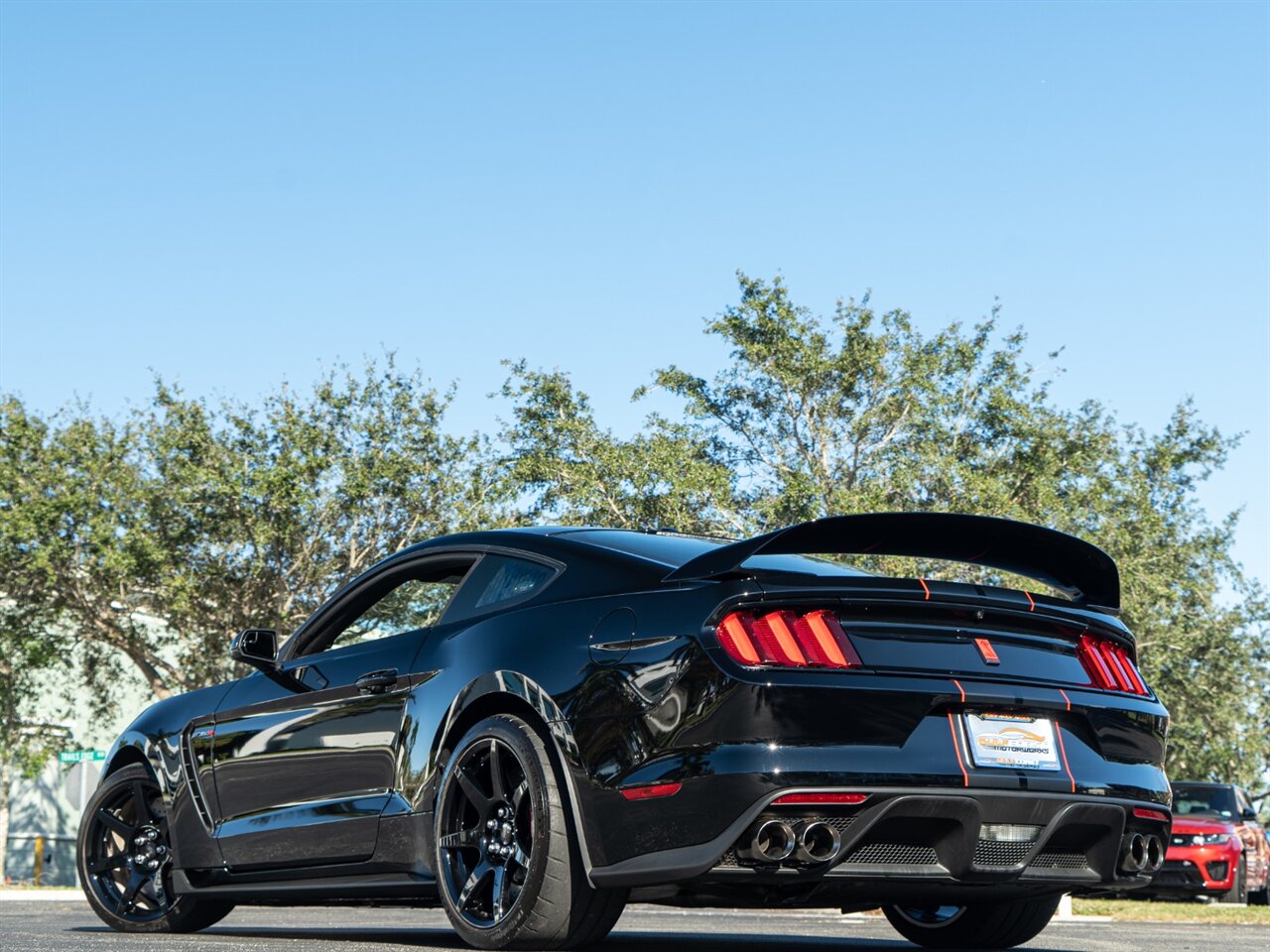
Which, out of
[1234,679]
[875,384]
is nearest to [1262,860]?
[875,384]

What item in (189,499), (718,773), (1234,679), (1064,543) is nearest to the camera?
(718,773)

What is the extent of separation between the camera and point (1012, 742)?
4727 millimetres

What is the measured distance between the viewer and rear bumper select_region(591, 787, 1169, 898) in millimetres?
4457

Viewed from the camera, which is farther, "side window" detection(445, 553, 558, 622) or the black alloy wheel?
"side window" detection(445, 553, 558, 622)

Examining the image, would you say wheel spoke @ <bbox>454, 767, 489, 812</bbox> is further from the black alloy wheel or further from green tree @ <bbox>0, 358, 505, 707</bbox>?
green tree @ <bbox>0, 358, 505, 707</bbox>

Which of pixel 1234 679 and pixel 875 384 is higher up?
pixel 875 384

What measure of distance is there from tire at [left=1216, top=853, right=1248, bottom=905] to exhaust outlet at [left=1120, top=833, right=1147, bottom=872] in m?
15.9

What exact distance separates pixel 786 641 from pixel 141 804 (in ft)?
12.5

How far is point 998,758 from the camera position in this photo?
4.67m

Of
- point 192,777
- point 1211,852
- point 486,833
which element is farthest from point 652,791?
point 1211,852

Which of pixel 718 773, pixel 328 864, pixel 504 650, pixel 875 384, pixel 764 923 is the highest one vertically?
pixel 875 384

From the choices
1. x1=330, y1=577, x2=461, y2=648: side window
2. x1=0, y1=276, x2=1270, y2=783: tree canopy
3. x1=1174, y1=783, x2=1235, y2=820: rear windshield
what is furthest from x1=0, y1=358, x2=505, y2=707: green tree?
x1=330, y1=577, x2=461, y2=648: side window

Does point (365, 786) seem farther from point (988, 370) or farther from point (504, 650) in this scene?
point (988, 370)

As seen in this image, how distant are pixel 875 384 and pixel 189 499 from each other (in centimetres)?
1525
